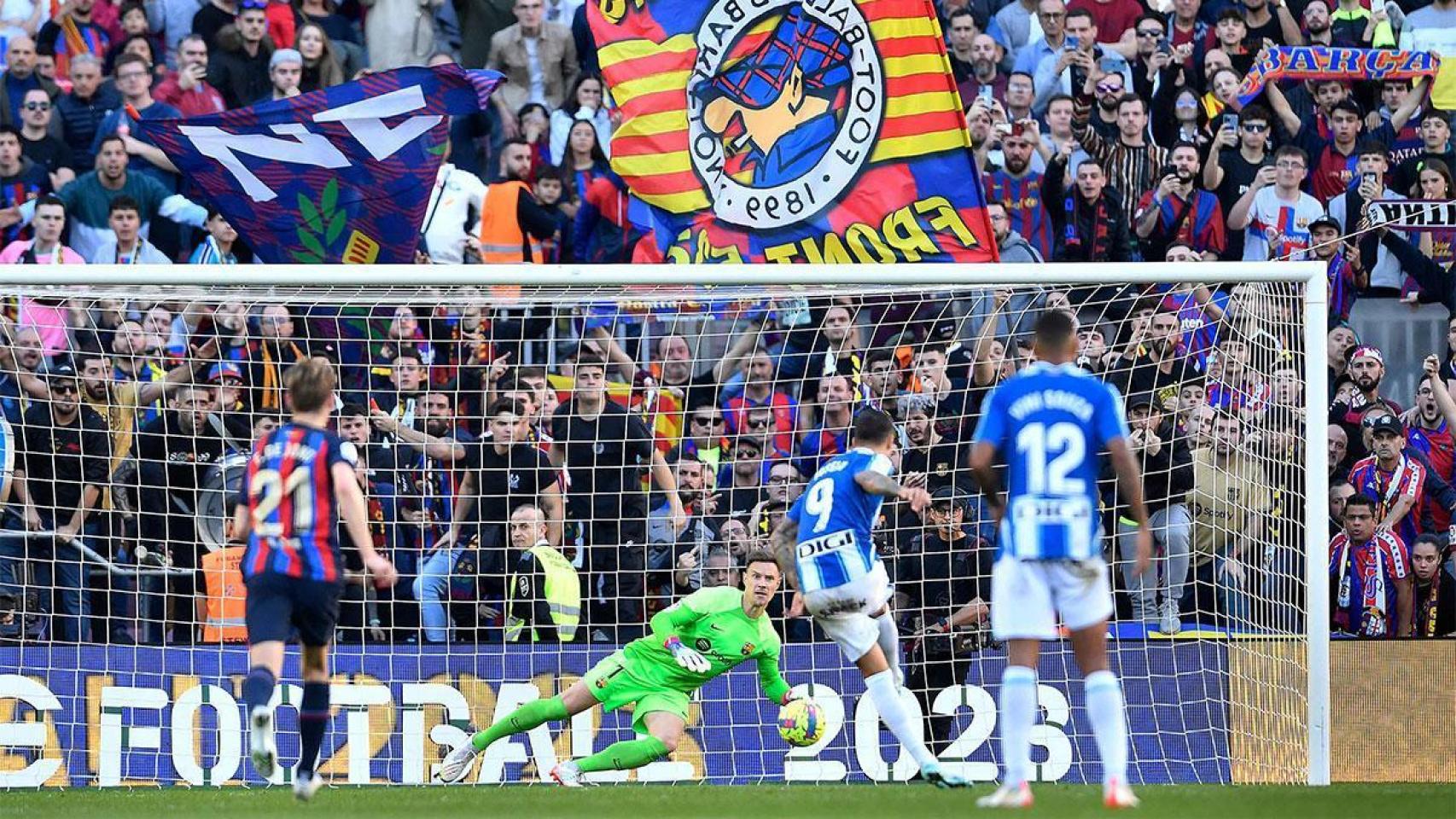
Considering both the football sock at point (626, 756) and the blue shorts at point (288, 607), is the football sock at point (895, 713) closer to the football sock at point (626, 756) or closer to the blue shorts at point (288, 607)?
the football sock at point (626, 756)

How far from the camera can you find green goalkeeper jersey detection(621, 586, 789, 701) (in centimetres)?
1087

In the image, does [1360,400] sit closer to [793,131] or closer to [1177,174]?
[1177,174]

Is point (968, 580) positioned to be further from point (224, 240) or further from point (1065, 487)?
point (224, 240)

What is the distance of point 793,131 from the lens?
43.2ft

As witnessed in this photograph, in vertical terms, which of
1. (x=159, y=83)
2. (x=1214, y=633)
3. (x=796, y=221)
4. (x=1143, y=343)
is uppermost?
(x=159, y=83)

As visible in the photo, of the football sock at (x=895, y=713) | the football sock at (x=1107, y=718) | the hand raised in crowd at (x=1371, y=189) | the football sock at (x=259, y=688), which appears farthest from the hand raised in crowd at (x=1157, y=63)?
the football sock at (x=259, y=688)

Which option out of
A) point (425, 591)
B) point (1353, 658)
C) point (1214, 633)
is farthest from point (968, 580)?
point (425, 591)

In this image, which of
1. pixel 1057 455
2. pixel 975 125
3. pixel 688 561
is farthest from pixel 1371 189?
pixel 1057 455

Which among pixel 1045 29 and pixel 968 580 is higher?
pixel 1045 29

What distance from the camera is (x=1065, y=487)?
7.55m

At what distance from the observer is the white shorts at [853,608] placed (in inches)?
390

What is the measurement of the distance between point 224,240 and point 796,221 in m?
4.22

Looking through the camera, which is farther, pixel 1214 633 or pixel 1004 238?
pixel 1004 238

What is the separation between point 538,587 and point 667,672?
1.56m
